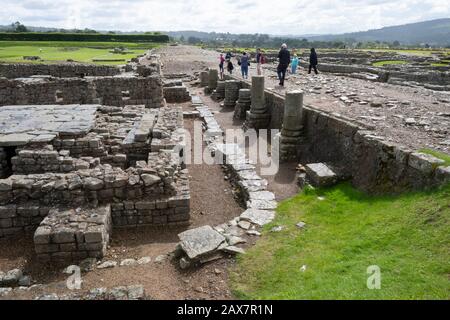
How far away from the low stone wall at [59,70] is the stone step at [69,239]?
72.3 ft

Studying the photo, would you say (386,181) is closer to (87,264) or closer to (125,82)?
(87,264)

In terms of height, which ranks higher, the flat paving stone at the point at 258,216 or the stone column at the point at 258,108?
the stone column at the point at 258,108

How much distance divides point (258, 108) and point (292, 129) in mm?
4058

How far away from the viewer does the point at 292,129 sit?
1198cm

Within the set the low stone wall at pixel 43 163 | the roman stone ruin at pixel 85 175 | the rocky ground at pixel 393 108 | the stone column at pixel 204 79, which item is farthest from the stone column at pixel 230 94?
the low stone wall at pixel 43 163

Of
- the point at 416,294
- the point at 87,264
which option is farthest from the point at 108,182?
the point at 416,294

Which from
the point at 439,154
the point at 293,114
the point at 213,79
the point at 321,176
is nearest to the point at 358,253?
the point at 439,154

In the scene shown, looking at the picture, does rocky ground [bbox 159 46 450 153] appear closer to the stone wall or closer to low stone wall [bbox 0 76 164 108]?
the stone wall

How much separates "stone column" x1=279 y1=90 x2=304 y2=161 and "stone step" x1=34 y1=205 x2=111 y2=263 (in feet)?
22.1

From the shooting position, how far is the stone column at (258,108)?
51.3 ft

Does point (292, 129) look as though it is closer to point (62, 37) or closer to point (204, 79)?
point (204, 79)

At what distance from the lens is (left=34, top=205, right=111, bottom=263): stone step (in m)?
6.73

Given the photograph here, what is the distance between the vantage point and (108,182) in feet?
25.7

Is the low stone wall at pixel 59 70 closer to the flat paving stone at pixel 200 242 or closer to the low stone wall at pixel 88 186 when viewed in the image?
the low stone wall at pixel 88 186
